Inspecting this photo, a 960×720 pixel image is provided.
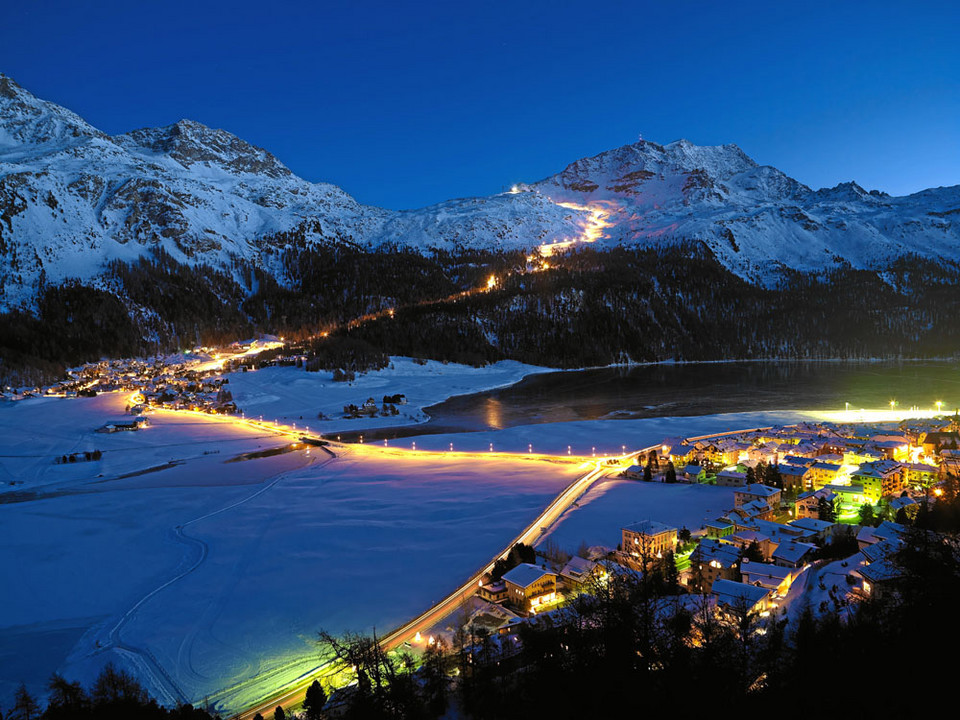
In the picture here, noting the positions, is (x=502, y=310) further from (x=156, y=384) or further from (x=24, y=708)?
(x=24, y=708)

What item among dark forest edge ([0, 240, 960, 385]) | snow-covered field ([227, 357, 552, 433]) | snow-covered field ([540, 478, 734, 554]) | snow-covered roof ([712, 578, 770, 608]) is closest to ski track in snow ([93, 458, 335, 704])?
snow-covered field ([540, 478, 734, 554])

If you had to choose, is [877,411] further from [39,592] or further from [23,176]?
[23,176]

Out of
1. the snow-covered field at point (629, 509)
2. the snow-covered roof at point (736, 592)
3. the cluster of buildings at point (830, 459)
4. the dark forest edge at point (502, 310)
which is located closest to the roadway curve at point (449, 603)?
the snow-covered field at point (629, 509)

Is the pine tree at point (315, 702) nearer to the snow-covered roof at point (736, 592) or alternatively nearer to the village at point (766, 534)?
the village at point (766, 534)

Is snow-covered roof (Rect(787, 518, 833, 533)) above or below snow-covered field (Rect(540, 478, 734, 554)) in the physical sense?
above

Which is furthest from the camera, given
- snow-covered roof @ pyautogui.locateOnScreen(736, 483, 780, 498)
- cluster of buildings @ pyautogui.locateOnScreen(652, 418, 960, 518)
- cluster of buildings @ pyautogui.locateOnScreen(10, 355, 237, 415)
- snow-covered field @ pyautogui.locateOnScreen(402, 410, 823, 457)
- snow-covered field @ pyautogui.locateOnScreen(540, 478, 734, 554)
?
cluster of buildings @ pyautogui.locateOnScreen(10, 355, 237, 415)

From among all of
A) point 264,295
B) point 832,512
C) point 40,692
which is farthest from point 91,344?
point 832,512

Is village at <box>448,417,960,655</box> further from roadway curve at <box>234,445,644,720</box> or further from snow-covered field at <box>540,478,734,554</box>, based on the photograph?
roadway curve at <box>234,445,644,720</box>

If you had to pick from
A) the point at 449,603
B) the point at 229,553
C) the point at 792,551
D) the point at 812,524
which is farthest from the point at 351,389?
the point at 792,551
